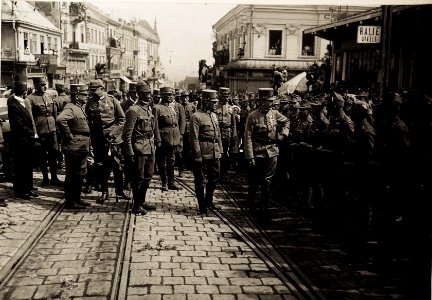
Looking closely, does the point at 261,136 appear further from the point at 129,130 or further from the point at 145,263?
the point at 145,263

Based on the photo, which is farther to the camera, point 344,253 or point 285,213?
point 285,213

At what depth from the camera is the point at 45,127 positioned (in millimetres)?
8922

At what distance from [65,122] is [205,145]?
218 centimetres

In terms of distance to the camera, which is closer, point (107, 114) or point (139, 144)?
point (139, 144)

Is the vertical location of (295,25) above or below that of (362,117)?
above

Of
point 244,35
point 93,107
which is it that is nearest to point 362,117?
point 93,107

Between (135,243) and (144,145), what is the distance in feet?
6.14

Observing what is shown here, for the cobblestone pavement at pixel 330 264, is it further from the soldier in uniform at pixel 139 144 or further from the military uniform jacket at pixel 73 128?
the military uniform jacket at pixel 73 128

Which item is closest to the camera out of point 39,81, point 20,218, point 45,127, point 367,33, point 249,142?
point 20,218

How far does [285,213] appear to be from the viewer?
23.9ft

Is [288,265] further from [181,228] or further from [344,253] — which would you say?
[181,228]

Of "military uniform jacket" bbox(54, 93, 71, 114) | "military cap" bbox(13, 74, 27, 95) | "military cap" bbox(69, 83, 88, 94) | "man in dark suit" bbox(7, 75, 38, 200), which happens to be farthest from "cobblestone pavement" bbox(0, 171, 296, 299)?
"military uniform jacket" bbox(54, 93, 71, 114)

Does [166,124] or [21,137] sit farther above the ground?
[166,124]

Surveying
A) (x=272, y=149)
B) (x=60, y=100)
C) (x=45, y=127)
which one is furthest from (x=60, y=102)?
(x=272, y=149)
